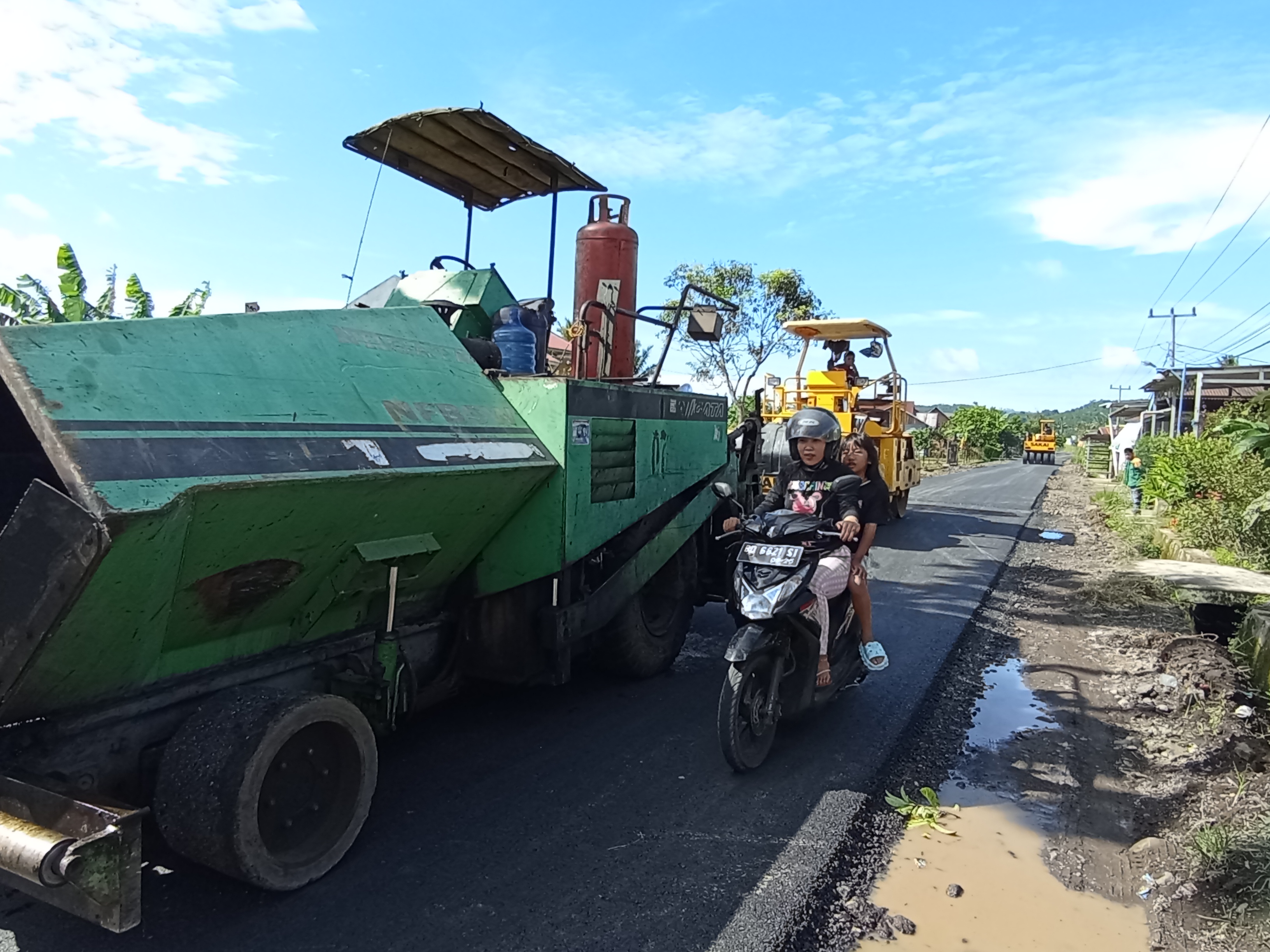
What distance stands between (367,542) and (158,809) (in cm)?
107

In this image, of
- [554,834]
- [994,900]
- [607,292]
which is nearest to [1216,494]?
[607,292]

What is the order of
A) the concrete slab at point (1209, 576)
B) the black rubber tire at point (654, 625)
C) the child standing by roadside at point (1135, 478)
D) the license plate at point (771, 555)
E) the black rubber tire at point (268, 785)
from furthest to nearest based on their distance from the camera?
1. the child standing by roadside at point (1135, 478)
2. the concrete slab at point (1209, 576)
3. the black rubber tire at point (654, 625)
4. the license plate at point (771, 555)
5. the black rubber tire at point (268, 785)

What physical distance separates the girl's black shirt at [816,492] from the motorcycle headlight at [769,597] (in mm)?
505

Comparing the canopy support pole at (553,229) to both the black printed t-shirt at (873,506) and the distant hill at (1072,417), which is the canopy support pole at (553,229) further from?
the distant hill at (1072,417)

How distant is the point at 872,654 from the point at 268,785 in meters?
3.22

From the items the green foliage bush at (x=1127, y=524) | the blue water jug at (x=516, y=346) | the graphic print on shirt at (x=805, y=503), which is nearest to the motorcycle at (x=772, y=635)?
the graphic print on shirt at (x=805, y=503)

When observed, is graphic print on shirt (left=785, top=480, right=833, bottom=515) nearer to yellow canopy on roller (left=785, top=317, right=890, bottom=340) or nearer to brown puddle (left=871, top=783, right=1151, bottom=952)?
brown puddle (left=871, top=783, right=1151, bottom=952)

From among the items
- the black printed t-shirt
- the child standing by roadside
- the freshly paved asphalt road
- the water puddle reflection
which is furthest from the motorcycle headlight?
the child standing by roadside

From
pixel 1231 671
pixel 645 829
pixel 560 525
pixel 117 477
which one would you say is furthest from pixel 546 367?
pixel 1231 671

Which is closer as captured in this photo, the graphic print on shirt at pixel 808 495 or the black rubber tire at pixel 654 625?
the graphic print on shirt at pixel 808 495

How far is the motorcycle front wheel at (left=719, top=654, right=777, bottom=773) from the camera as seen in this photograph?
3971mm

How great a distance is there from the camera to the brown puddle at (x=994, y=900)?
9.68ft

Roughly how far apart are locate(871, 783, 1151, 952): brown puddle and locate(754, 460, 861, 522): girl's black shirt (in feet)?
5.28

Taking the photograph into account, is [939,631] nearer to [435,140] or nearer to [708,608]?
[708,608]
